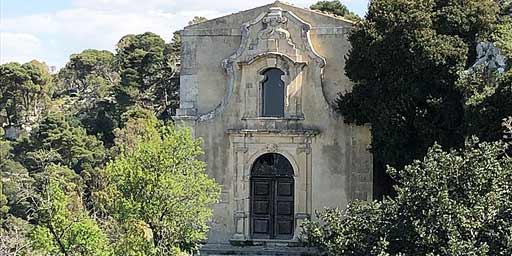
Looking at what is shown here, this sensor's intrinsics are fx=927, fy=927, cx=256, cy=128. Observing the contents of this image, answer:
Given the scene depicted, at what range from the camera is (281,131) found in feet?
82.1

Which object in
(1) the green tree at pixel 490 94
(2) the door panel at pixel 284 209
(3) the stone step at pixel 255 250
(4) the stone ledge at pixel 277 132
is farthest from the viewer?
(2) the door panel at pixel 284 209

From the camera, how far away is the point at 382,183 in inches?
1009

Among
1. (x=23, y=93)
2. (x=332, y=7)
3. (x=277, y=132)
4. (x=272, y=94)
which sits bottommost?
(x=277, y=132)

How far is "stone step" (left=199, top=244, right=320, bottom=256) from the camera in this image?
2422 cm

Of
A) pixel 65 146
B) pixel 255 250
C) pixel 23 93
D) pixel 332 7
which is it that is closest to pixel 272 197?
pixel 255 250

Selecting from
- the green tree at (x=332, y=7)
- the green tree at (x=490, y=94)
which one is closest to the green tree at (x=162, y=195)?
the green tree at (x=490, y=94)

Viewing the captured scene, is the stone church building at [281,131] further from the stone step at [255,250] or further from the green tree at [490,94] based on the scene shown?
the green tree at [490,94]

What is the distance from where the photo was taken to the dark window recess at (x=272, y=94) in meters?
25.3

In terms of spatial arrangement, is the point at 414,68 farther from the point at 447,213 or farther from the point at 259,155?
the point at 447,213

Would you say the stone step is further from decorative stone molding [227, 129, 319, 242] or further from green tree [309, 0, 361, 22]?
green tree [309, 0, 361, 22]

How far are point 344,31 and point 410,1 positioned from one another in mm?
2217

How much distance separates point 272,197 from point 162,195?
484cm

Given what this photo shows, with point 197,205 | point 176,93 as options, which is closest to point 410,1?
point 197,205

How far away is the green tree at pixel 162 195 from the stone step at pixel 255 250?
2409 mm
